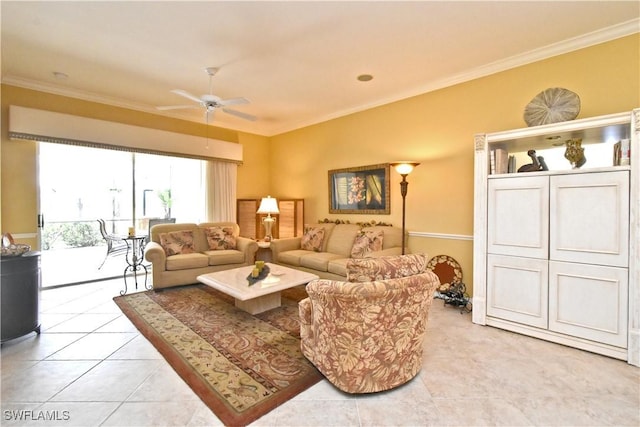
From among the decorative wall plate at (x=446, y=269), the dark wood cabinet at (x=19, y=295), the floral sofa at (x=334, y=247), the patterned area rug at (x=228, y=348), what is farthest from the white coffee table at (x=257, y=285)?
the decorative wall plate at (x=446, y=269)

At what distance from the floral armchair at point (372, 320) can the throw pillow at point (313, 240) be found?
280cm

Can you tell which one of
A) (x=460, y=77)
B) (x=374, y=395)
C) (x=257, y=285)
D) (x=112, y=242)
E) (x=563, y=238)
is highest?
(x=460, y=77)

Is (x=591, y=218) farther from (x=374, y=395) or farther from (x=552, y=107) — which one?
(x=374, y=395)

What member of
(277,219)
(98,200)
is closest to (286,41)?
(277,219)

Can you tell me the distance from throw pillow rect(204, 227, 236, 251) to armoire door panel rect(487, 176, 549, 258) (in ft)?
12.6

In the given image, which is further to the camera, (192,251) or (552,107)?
(192,251)

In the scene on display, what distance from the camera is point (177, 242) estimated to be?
14.7 feet

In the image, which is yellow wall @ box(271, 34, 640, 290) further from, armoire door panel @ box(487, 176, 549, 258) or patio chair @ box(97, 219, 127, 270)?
patio chair @ box(97, 219, 127, 270)

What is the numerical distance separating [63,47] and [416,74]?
399cm

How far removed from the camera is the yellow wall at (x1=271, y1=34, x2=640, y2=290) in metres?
2.81

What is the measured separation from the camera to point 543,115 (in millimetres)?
2943

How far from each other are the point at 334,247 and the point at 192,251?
2289mm

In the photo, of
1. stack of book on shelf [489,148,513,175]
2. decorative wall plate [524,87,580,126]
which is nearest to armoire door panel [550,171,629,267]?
stack of book on shelf [489,148,513,175]

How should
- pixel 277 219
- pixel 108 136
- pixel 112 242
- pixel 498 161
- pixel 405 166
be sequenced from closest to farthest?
pixel 498 161
pixel 405 166
pixel 108 136
pixel 112 242
pixel 277 219
